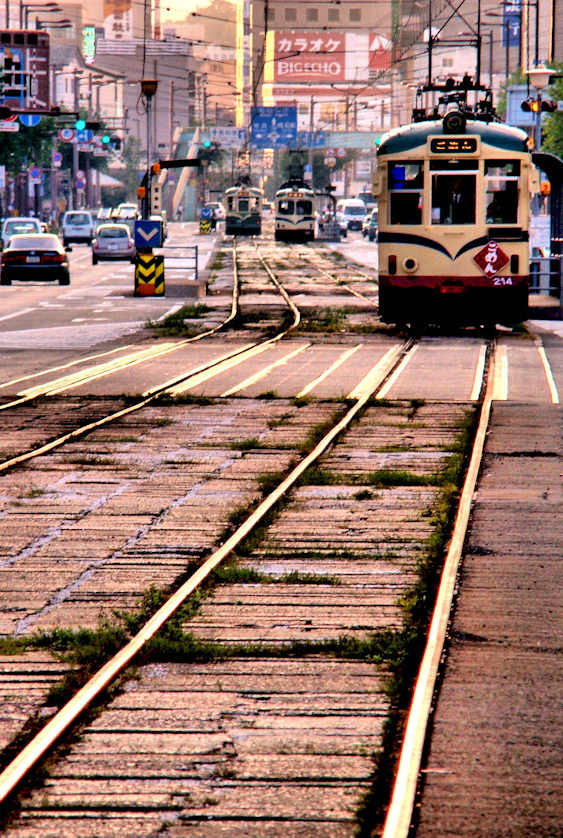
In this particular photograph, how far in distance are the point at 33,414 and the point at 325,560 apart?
8.01 m

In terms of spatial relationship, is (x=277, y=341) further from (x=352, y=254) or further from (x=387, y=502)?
(x=352, y=254)

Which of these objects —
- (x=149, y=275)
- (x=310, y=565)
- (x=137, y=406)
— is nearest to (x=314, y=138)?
(x=149, y=275)

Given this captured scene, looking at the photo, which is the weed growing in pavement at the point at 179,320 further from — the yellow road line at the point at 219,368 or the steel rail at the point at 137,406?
the yellow road line at the point at 219,368

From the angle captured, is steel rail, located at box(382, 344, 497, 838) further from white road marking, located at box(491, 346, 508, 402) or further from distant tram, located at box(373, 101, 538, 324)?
distant tram, located at box(373, 101, 538, 324)

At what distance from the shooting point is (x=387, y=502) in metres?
11.5

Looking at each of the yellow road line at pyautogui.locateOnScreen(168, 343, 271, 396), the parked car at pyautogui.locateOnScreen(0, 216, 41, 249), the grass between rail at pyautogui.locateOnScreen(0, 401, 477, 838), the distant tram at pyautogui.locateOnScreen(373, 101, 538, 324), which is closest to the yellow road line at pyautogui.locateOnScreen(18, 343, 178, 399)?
the yellow road line at pyautogui.locateOnScreen(168, 343, 271, 396)

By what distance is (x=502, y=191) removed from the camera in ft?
88.4

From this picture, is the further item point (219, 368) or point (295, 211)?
point (295, 211)

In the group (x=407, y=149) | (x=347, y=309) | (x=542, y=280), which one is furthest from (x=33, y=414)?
(x=542, y=280)

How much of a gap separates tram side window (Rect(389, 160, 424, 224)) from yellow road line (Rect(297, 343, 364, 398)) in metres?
2.45

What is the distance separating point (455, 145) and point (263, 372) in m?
7.11

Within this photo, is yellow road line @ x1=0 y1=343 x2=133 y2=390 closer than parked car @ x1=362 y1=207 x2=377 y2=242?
Yes

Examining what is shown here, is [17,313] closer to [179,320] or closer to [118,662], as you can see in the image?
[179,320]

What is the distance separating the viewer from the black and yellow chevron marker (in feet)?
134
